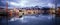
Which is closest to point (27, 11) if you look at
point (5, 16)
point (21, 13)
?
point (21, 13)

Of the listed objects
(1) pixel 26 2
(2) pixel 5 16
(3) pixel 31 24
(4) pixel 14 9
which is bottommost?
(3) pixel 31 24

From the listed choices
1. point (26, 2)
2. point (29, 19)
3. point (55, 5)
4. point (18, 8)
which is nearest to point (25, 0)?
point (26, 2)

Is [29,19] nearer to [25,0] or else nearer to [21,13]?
[21,13]

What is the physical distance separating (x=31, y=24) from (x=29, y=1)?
1.50 ft

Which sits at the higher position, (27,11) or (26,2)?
(26,2)

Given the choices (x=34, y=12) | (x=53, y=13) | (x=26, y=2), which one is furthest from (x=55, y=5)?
(x=26, y=2)

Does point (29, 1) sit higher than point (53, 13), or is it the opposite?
point (29, 1)

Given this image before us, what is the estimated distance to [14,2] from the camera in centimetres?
215

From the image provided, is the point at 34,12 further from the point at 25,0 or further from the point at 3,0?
the point at 3,0

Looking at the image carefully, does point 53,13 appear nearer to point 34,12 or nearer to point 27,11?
point 34,12

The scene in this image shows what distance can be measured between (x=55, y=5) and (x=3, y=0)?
102 cm

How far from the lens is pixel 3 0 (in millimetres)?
2189

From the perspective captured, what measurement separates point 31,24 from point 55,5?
1.96ft

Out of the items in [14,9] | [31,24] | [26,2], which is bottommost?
[31,24]
